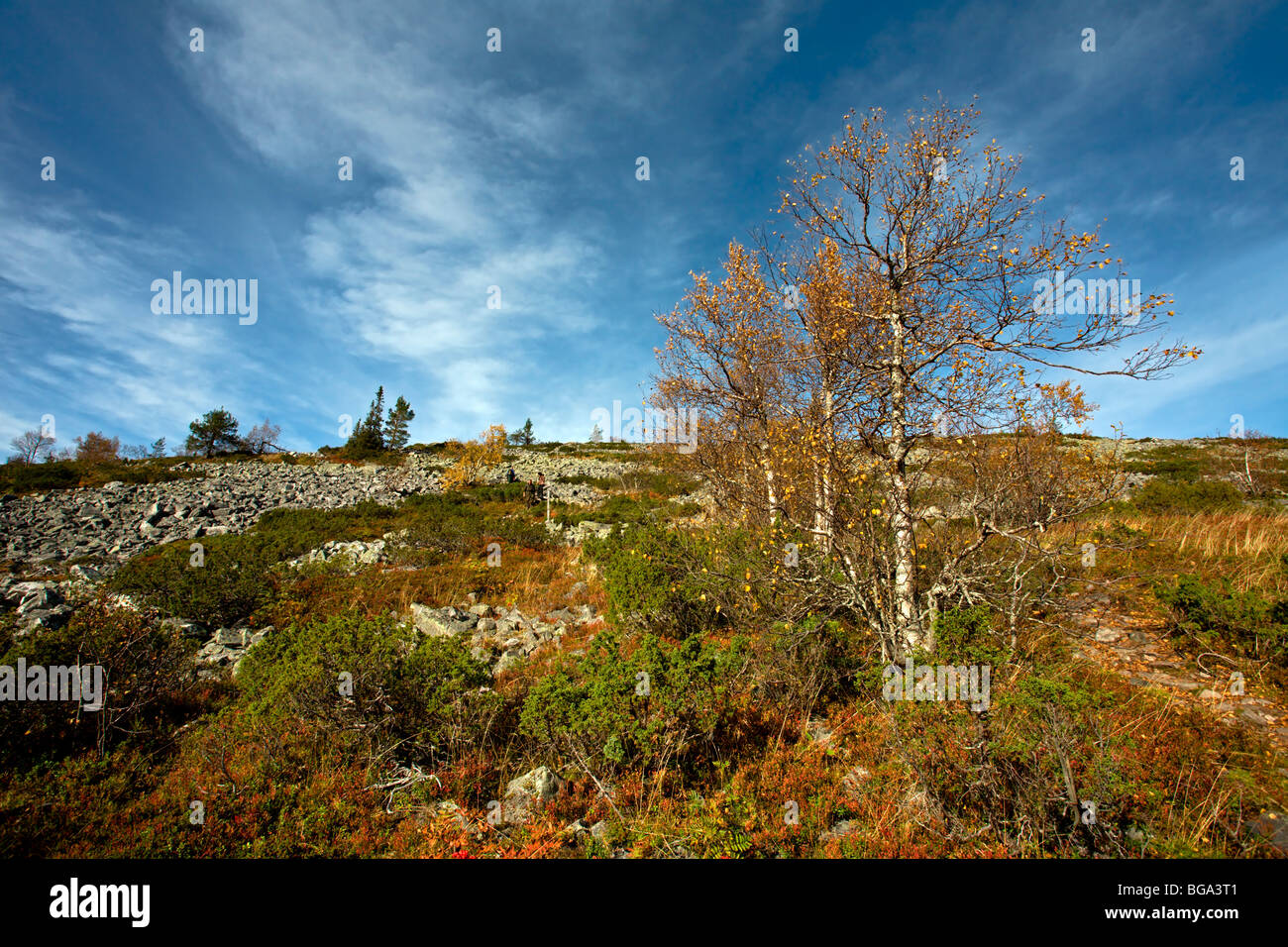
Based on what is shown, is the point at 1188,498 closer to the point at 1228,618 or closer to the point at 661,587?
the point at 1228,618

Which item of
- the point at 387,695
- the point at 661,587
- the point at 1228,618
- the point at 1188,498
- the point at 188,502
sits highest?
the point at 188,502

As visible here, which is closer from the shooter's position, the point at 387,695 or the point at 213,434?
the point at 387,695

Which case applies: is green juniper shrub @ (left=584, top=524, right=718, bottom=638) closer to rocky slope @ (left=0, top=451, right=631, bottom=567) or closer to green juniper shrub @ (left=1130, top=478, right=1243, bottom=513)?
rocky slope @ (left=0, top=451, right=631, bottom=567)

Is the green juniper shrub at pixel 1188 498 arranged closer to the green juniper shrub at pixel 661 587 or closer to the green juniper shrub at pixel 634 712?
the green juniper shrub at pixel 661 587

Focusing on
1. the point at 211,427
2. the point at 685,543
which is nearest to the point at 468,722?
the point at 685,543

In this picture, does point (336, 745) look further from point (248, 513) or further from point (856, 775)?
point (248, 513)

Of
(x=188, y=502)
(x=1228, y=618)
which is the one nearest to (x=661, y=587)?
(x=1228, y=618)

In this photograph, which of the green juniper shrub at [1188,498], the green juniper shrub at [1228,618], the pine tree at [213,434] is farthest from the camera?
the pine tree at [213,434]

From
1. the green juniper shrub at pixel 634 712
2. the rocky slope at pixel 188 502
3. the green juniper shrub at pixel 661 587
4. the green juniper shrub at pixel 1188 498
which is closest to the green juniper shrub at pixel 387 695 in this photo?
the green juniper shrub at pixel 634 712

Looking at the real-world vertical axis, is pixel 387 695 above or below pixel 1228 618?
below

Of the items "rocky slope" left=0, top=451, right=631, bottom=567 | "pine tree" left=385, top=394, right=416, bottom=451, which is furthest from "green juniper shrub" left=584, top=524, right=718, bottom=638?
"pine tree" left=385, top=394, right=416, bottom=451

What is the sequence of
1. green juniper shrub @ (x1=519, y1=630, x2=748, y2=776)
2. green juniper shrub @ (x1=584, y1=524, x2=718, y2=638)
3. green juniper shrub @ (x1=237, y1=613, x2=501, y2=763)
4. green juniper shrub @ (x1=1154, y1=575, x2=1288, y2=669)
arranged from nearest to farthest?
1. green juniper shrub @ (x1=519, y1=630, x2=748, y2=776)
2. green juniper shrub @ (x1=237, y1=613, x2=501, y2=763)
3. green juniper shrub @ (x1=1154, y1=575, x2=1288, y2=669)
4. green juniper shrub @ (x1=584, y1=524, x2=718, y2=638)
